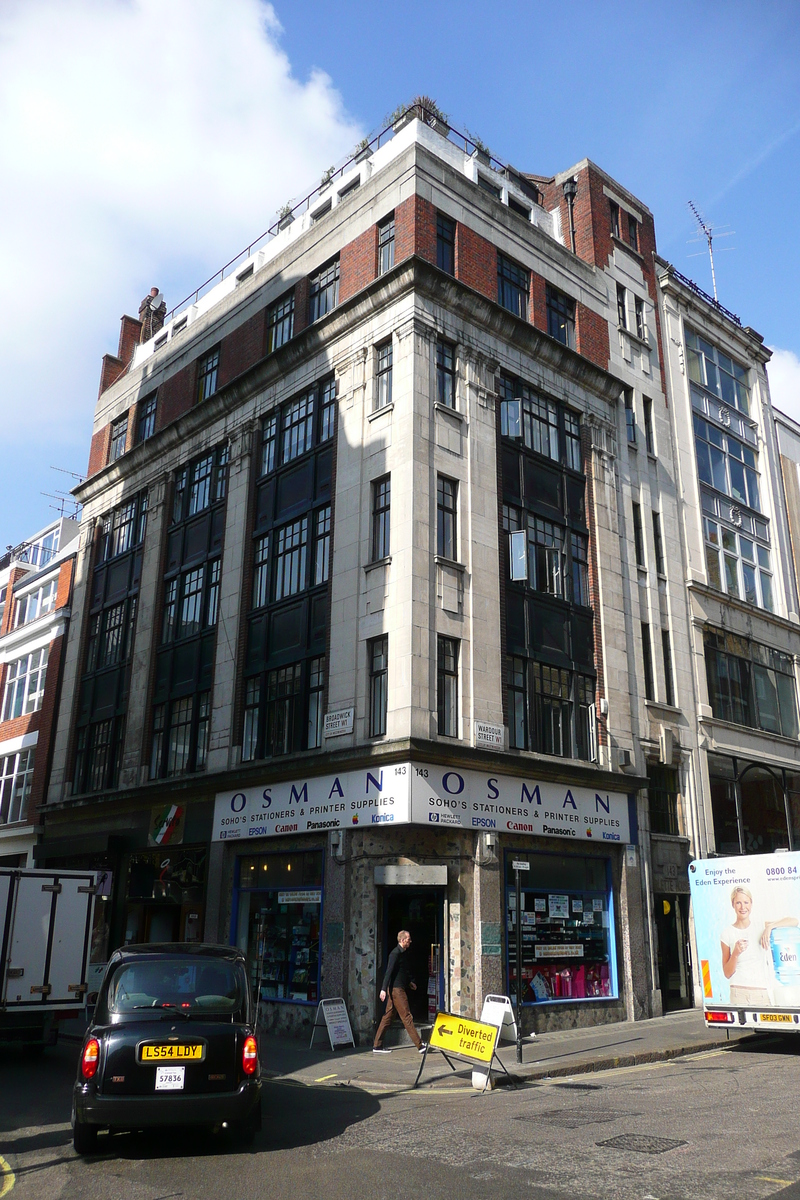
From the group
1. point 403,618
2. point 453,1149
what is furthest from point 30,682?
point 453,1149

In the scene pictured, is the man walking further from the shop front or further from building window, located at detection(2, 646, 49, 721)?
building window, located at detection(2, 646, 49, 721)

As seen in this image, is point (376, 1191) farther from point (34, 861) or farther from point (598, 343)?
point (34, 861)

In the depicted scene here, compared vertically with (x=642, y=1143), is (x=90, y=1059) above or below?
above

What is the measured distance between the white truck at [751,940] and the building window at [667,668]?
32.5ft

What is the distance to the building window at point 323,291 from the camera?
2588 centimetres

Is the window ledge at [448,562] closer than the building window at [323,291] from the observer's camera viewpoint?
Yes

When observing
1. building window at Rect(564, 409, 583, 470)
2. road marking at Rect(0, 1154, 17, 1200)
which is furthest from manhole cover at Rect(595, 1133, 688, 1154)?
building window at Rect(564, 409, 583, 470)

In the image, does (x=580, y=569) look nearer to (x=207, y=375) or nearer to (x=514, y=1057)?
(x=514, y=1057)

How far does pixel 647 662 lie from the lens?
2647 centimetres

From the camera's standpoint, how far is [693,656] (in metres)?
28.0

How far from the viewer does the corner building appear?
1948 centimetres

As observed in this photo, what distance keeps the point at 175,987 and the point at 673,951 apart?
18486 millimetres

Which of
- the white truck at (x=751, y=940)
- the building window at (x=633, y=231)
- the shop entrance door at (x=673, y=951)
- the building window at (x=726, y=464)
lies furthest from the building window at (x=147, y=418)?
the white truck at (x=751, y=940)

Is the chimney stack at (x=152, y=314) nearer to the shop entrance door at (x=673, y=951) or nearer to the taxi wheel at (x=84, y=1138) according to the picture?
the shop entrance door at (x=673, y=951)
